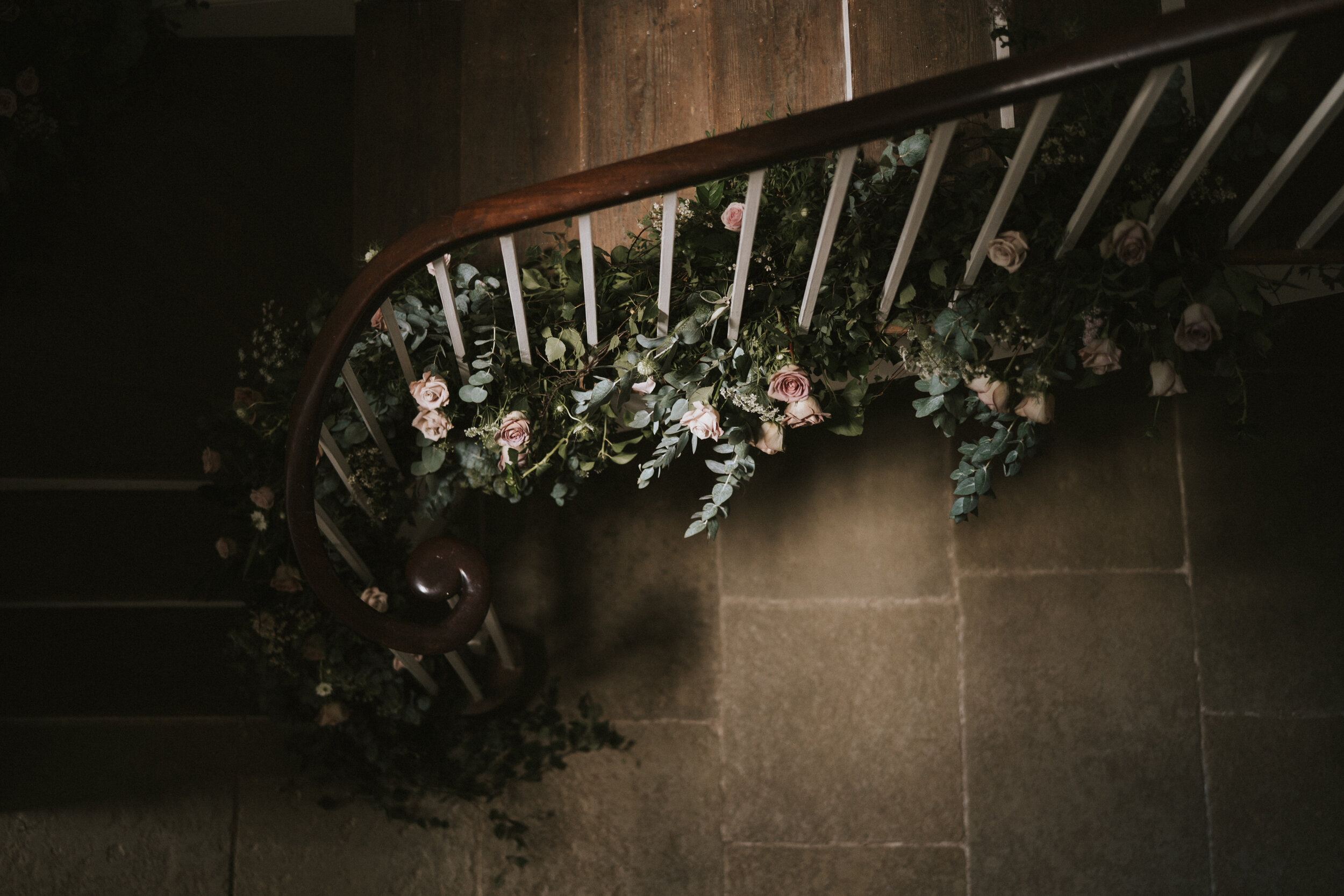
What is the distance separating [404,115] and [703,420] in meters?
1.21

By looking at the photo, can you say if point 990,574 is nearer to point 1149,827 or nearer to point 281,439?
point 1149,827

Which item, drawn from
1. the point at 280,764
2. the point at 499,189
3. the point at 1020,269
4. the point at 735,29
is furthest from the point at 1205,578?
the point at 280,764

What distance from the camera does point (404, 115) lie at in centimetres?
207

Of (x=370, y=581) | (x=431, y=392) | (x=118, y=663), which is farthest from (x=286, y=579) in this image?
(x=118, y=663)

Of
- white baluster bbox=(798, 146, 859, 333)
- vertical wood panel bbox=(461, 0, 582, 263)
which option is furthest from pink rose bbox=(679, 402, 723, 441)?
vertical wood panel bbox=(461, 0, 582, 263)

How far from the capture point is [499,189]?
1980 mm

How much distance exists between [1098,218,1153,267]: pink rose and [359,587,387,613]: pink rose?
1456mm

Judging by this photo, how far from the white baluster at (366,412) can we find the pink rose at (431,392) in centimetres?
10

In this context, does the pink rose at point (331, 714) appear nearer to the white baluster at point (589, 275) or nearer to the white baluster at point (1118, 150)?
the white baluster at point (589, 275)

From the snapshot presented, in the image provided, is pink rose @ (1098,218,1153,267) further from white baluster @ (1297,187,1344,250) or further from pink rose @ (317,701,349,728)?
pink rose @ (317,701,349,728)

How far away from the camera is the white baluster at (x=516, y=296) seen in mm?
1248

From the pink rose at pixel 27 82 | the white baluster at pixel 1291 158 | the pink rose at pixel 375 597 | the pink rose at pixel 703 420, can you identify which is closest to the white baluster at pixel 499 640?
the pink rose at pixel 375 597

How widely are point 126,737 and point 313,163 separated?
1.66 meters

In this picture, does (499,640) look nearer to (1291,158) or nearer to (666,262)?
(666,262)
